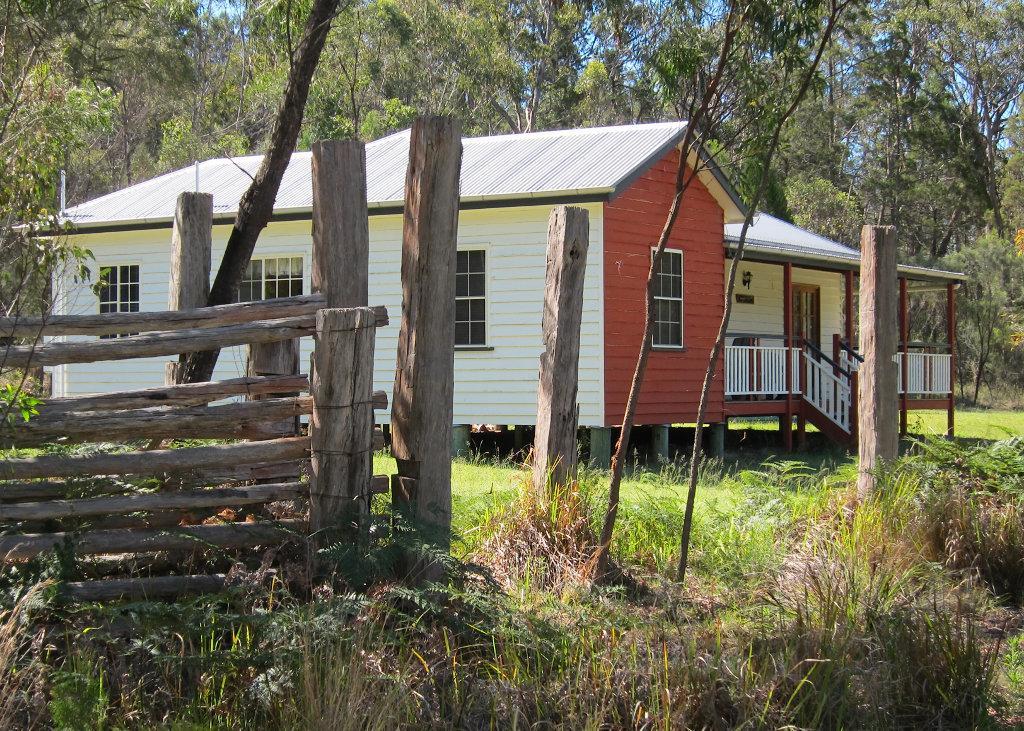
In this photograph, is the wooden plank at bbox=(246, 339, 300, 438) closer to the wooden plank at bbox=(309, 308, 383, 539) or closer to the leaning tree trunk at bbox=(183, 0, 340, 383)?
the wooden plank at bbox=(309, 308, 383, 539)

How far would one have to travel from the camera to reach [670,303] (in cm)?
1723

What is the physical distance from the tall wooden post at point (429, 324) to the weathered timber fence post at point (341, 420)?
1.32 ft

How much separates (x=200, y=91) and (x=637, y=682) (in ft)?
116

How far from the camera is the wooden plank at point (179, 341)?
19.0ft

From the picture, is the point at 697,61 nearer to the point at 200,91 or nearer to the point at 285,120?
the point at 285,120

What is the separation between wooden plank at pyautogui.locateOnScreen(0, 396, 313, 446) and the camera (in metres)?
5.55

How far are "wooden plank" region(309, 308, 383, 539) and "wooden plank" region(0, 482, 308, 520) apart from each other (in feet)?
0.76

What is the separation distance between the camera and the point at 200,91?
37.3m

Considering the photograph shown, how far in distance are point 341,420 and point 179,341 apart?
3.09ft

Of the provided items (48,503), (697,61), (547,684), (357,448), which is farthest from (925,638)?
(48,503)

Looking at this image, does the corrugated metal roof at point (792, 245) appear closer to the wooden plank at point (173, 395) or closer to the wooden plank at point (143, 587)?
the wooden plank at point (173, 395)

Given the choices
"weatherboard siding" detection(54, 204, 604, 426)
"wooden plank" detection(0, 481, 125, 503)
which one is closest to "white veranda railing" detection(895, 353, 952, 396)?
"weatherboard siding" detection(54, 204, 604, 426)

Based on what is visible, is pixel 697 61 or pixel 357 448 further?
pixel 697 61

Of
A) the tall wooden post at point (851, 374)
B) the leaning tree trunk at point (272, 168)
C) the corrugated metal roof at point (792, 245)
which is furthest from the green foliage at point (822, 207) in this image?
the leaning tree trunk at point (272, 168)
